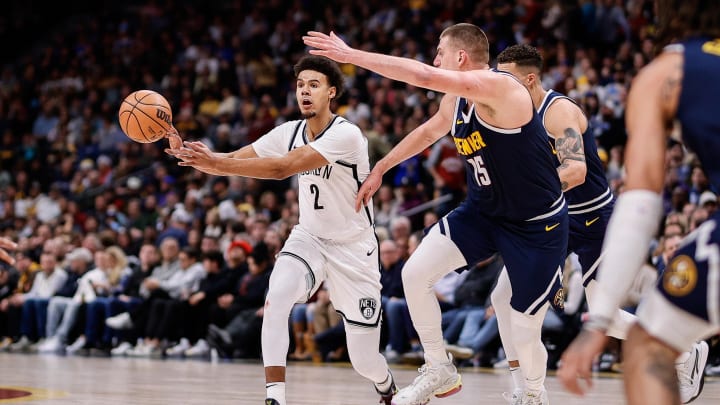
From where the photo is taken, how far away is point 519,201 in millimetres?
5859

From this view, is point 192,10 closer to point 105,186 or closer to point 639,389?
point 105,186

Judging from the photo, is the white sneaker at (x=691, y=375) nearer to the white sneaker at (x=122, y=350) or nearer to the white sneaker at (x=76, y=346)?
the white sneaker at (x=122, y=350)

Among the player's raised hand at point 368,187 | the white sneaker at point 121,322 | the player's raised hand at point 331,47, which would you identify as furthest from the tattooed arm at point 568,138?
the white sneaker at point 121,322

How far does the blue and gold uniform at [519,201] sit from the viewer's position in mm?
5738

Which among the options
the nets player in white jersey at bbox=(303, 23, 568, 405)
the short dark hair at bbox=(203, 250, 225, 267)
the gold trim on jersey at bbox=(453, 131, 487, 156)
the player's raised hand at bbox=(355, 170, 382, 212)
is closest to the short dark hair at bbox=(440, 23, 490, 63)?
the nets player in white jersey at bbox=(303, 23, 568, 405)

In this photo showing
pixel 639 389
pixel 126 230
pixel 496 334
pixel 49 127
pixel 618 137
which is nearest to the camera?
pixel 639 389

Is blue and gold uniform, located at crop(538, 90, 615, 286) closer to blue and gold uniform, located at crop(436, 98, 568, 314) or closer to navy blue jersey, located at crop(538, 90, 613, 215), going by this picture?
navy blue jersey, located at crop(538, 90, 613, 215)

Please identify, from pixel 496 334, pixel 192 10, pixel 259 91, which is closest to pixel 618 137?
pixel 496 334

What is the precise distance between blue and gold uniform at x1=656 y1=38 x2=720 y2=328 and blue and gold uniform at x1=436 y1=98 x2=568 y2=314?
2740 millimetres

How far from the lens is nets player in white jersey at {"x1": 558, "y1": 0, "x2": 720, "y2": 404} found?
2.82 meters

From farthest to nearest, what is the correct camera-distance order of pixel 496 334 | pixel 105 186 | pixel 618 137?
pixel 105 186
pixel 618 137
pixel 496 334

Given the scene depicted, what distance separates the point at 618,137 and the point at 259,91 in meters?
9.06

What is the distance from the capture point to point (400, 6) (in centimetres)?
1962

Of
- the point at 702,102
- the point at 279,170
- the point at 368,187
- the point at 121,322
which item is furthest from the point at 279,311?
the point at 121,322
